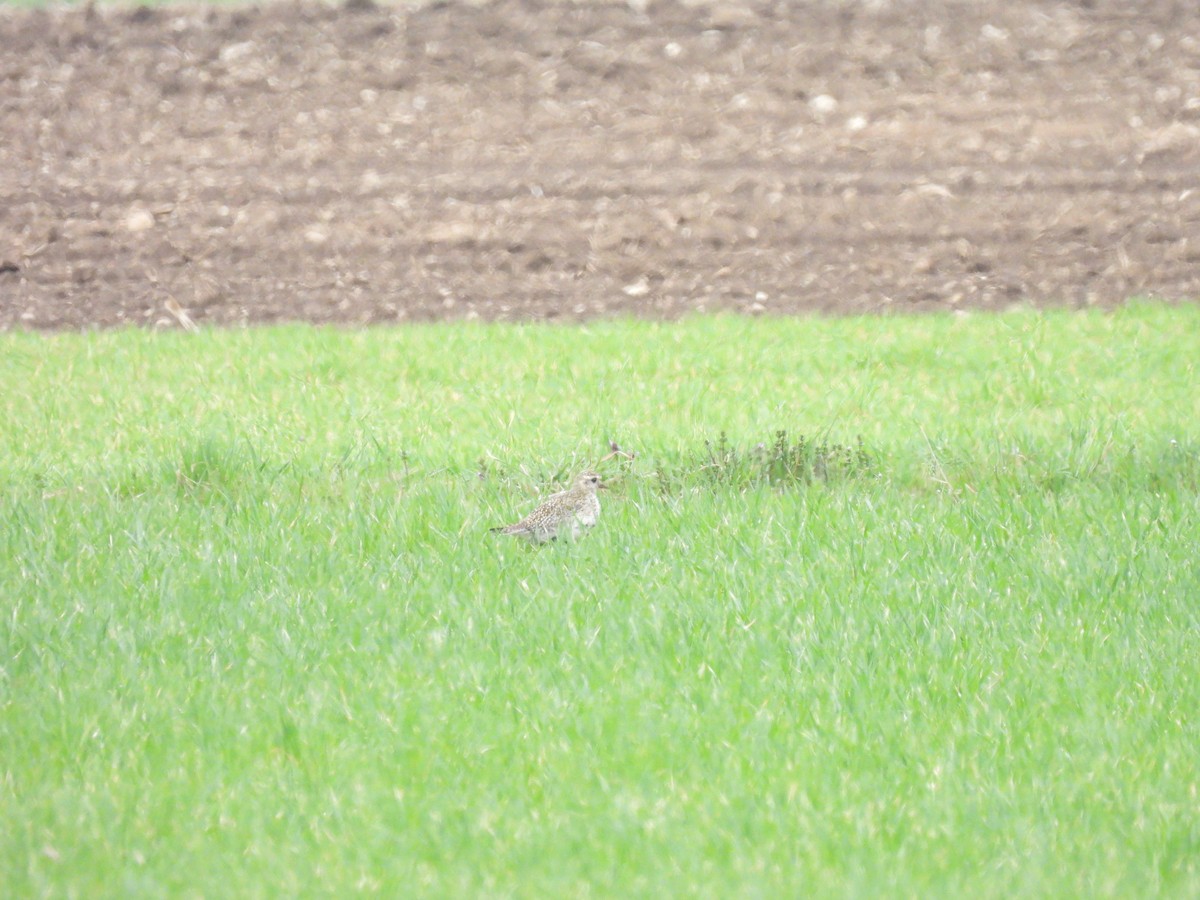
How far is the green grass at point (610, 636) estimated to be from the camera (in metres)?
3.71

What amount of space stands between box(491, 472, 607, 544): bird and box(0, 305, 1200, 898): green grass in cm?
8

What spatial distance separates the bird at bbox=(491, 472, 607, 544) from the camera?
5891 mm

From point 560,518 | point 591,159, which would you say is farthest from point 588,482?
point 591,159

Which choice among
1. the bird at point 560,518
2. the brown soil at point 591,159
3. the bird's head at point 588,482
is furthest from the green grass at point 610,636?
the brown soil at point 591,159

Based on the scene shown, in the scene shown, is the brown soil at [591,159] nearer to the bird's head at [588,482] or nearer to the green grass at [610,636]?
the green grass at [610,636]

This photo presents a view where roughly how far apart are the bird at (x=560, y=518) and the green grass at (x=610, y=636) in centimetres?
8

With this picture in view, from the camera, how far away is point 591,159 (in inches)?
512

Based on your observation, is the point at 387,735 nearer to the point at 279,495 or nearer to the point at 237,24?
the point at 279,495

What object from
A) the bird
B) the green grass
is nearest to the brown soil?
the green grass

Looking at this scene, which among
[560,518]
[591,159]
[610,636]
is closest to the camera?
[610,636]

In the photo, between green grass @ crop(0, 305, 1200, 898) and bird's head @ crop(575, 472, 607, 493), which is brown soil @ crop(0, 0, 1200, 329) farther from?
bird's head @ crop(575, 472, 607, 493)

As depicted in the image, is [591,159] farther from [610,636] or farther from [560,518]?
[610,636]

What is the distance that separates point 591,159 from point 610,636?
8.60 metres

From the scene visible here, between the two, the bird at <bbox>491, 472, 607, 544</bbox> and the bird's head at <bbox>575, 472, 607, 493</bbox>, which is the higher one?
the bird's head at <bbox>575, 472, 607, 493</bbox>
